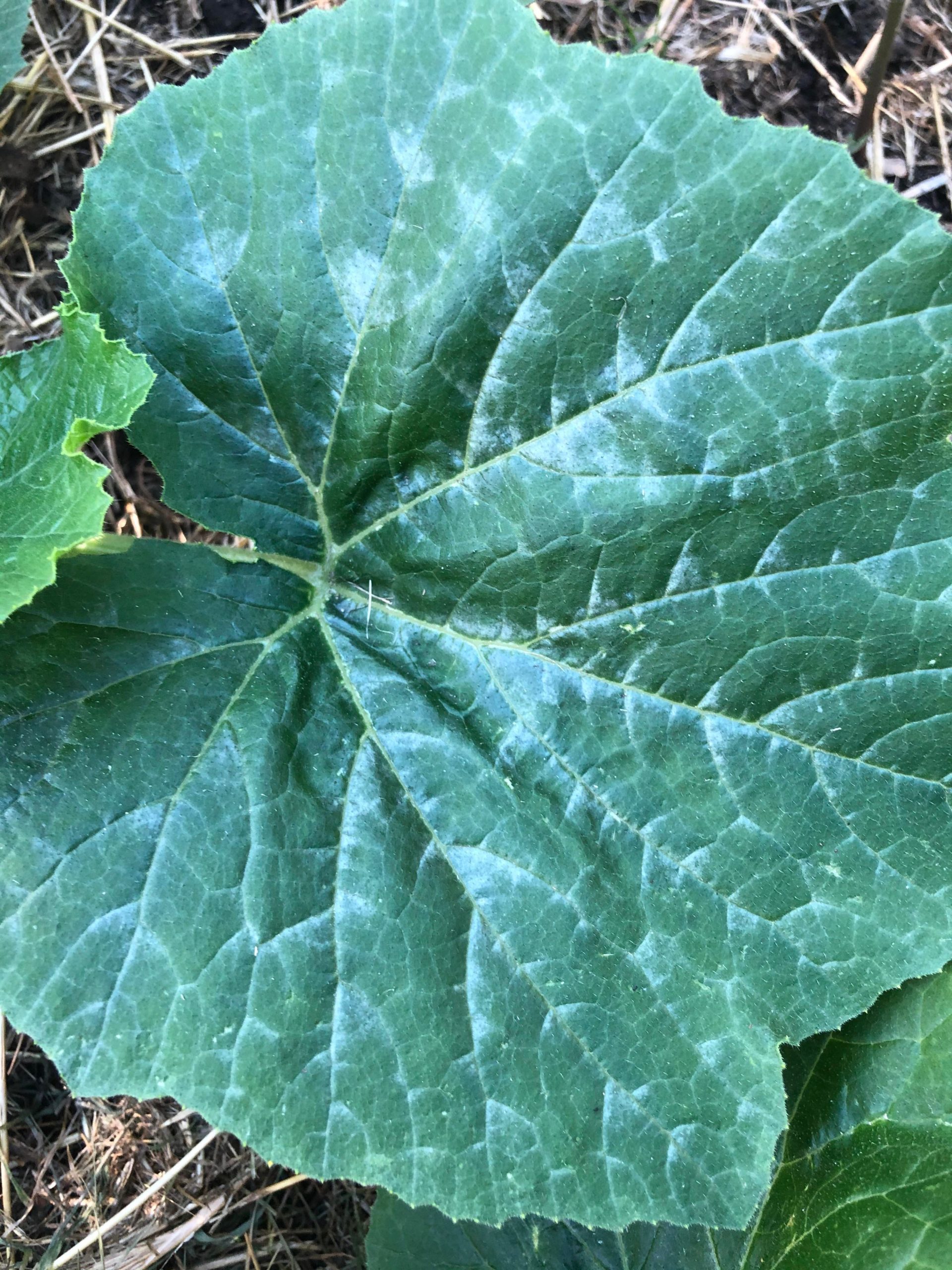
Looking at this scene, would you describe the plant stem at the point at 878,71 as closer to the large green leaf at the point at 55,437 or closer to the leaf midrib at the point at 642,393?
the leaf midrib at the point at 642,393

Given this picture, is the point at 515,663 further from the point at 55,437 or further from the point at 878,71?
the point at 878,71

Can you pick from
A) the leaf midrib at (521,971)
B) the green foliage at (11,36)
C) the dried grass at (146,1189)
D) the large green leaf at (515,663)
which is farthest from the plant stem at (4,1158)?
the green foliage at (11,36)

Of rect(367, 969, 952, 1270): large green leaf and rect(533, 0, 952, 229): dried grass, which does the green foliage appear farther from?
rect(367, 969, 952, 1270): large green leaf

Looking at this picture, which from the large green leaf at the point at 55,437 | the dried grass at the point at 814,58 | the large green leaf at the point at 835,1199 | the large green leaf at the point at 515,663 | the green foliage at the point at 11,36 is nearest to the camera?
the large green leaf at the point at 55,437

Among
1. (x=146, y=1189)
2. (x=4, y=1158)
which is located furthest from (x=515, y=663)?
(x=4, y=1158)

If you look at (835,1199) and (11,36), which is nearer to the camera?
(835,1199)

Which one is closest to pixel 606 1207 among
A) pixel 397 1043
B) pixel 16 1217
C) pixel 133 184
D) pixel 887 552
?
pixel 397 1043
